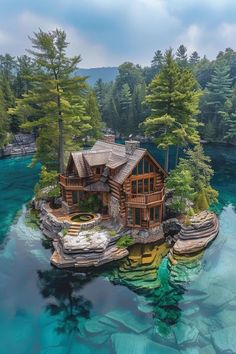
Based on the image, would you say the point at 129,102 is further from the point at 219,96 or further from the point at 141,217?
the point at 141,217

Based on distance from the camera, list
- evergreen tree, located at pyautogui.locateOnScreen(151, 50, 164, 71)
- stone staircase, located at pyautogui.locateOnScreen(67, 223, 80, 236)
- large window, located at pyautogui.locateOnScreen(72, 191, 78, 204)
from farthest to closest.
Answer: evergreen tree, located at pyautogui.locateOnScreen(151, 50, 164, 71) → large window, located at pyautogui.locateOnScreen(72, 191, 78, 204) → stone staircase, located at pyautogui.locateOnScreen(67, 223, 80, 236)

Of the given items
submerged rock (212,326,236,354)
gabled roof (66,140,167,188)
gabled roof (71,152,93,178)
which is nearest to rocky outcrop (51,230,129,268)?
gabled roof (66,140,167,188)

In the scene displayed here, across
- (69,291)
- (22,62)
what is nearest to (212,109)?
(22,62)

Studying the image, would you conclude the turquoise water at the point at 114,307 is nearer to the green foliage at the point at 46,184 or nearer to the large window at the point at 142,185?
the large window at the point at 142,185

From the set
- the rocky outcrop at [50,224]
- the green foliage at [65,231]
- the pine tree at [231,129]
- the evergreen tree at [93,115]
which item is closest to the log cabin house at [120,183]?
the rocky outcrop at [50,224]

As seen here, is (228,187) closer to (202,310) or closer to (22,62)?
(202,310)

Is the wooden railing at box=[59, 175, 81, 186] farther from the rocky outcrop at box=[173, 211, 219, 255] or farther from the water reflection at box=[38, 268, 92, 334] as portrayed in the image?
the rocky outcrop at box=[173, 211, 219, 255]
